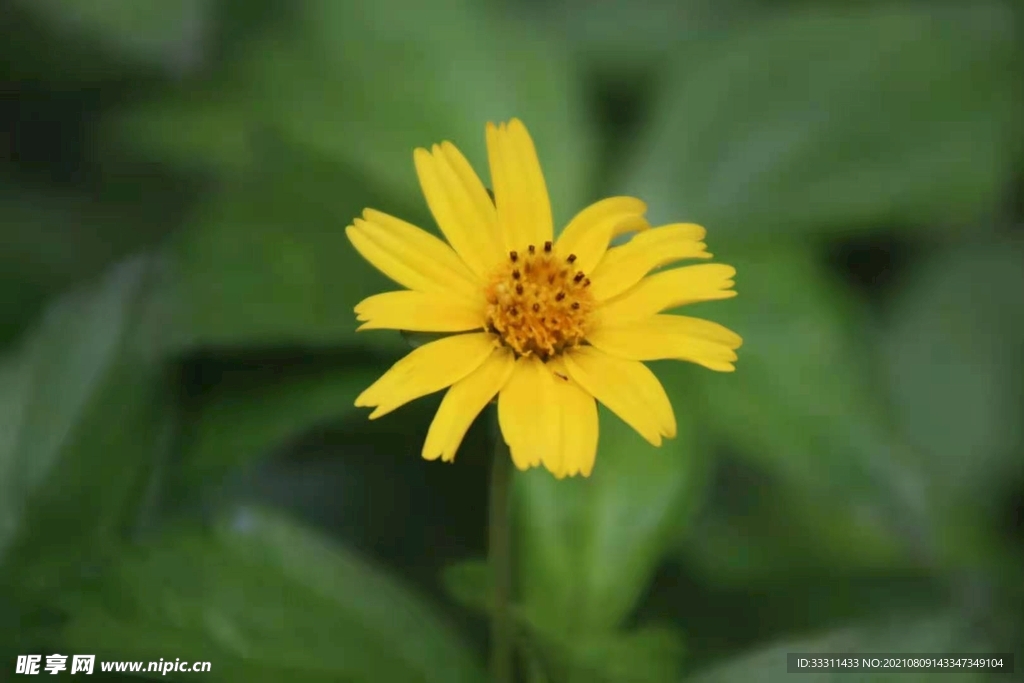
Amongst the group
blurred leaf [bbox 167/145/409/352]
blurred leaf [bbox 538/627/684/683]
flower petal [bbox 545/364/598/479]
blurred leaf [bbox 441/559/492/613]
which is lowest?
blurred leaf [bbox 538/627/684/683]

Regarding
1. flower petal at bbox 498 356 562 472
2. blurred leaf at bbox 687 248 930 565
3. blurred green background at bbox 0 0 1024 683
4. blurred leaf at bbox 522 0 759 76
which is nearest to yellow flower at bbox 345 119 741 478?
flower petal at bbox 498 356 562 472

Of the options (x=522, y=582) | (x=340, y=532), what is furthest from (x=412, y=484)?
(x=522, y=582)

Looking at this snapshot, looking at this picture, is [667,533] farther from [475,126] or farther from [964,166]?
[964,166]

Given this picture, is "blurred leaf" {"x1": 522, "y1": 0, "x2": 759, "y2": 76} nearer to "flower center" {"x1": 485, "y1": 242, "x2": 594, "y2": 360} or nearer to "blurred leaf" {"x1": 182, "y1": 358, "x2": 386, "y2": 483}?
"blurred leaf" {"x1": 182, "y1": 358, "x2": 386, "y2": 483}

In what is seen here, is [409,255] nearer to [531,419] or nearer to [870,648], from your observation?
[531,419]

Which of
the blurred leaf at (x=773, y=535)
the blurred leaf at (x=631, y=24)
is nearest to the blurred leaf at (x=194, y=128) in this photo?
the blurred leaf at (x=631, y=24)
